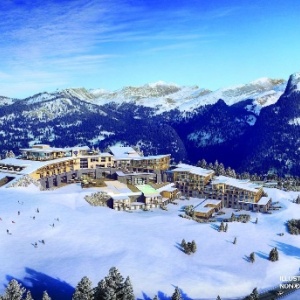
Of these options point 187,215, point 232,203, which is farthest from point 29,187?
point 232,203

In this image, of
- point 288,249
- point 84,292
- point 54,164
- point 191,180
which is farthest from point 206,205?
point 84,292

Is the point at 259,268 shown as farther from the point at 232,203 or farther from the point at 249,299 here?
the point at 232,203

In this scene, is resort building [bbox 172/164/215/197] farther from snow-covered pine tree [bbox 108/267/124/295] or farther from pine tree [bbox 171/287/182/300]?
snow-covered pine tree [bbox 108/267/124/295]

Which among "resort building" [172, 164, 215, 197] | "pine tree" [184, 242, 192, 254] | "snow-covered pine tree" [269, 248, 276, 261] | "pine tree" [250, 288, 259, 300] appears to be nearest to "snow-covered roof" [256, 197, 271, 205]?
"resort building" [172, 164, 215, 197]

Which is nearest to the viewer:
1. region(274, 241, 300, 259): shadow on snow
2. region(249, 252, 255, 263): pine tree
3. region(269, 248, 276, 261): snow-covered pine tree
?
region(249, 252, 255, 263): pine tree

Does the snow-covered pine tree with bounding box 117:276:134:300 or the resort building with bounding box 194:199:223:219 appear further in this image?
the resort building with bounding box 194:199:223:219

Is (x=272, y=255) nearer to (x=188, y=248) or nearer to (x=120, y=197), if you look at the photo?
(x=188, y=248)

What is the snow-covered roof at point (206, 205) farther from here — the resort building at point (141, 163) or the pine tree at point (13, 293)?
the pine tree at point (13, 293)

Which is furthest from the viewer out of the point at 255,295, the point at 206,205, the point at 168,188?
the point at 168,188

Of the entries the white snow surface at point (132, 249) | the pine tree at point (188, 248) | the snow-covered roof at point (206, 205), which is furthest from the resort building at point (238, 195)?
the pine tree at point (188, 248)
